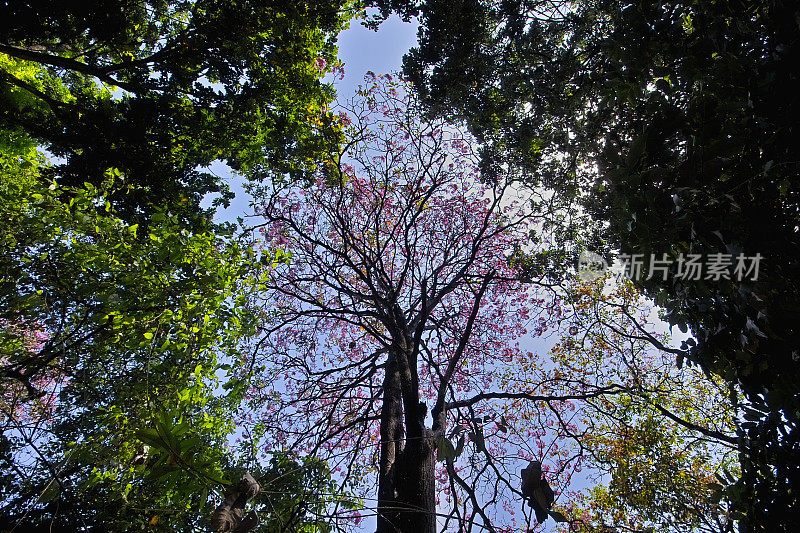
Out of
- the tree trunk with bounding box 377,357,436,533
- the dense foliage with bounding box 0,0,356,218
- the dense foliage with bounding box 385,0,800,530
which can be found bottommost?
the tree trunk with bounding box 377,357,436,533

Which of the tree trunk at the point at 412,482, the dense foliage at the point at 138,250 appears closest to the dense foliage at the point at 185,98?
the dense foliage at the point at 138,250

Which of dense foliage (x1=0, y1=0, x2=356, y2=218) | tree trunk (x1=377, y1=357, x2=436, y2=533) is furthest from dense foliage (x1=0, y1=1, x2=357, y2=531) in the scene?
tree trunk (x1=377, y1=357, x2=436, y2=533)

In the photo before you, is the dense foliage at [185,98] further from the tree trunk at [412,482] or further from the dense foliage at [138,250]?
the tree trunk at [412,482]

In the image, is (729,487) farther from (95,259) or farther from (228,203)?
(228,203)

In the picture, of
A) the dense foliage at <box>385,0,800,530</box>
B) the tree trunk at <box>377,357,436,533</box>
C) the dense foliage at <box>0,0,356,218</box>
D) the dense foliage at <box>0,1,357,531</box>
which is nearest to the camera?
the dense foliage at <box>385,0,800,530</box>

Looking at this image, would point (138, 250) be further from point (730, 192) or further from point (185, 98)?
point (185, 98)

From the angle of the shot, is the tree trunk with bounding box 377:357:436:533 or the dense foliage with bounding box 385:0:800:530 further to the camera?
the tree trunk with bounding box 377:357:436:533

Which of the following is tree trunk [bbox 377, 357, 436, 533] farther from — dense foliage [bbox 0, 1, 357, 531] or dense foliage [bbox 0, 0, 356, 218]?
dense foliage [bbox 0, 0, 356, 218]

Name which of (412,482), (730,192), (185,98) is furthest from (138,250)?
(185,98)

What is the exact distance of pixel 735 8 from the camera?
2.32 metres

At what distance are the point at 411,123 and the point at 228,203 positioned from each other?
12.5 feet

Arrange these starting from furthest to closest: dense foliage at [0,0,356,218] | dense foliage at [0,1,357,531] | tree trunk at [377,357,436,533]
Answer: dense foliage at [0,0,356,218], tree trunk at [377,357,436,533], dense foliage at [0,1,357,531]

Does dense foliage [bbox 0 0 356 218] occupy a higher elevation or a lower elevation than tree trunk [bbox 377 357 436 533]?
higher

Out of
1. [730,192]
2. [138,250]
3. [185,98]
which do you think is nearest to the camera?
[730,192]
